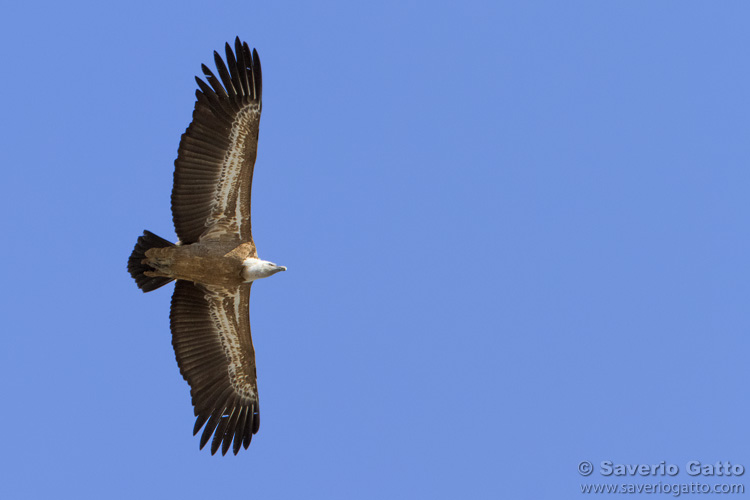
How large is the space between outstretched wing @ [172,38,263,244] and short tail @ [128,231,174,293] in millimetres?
399

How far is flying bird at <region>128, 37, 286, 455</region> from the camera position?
17750mm

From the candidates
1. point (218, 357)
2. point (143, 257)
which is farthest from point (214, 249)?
point (218, 357)

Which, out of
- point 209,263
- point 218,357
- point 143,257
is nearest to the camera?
point 143,257

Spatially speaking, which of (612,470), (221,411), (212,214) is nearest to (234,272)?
(212,214)

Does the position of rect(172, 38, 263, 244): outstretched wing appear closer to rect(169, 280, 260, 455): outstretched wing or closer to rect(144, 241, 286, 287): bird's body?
rect(144, 241, 286, 287): bird's body

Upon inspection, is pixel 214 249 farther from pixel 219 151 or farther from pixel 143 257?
pixel 219 151

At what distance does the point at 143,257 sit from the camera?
17.8 metres

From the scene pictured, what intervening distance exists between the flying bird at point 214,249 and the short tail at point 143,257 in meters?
0.01

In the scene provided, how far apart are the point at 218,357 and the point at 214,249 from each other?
1.89m

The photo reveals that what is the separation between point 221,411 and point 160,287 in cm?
221

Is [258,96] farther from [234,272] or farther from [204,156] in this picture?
[234,272]

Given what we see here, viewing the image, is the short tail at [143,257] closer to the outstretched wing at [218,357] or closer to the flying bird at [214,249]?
the flying bird at [214,249]

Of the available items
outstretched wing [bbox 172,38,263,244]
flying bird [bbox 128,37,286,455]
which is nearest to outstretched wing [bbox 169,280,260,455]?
flying bird [bbox 128,37,286,455]

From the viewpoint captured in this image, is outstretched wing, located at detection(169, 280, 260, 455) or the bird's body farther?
outstretched wing, located at detection(169, 280, 260, 455)
